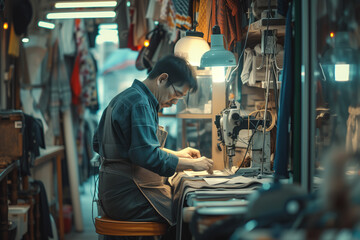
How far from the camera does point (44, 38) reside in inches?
229

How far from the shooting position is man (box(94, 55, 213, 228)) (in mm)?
2684

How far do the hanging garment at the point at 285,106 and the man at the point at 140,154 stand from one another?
68 cm

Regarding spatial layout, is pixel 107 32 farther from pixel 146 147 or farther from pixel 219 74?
pixel 146 147

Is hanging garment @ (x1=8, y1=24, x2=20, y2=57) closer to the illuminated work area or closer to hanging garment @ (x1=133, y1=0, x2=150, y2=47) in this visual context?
the illuminated work area

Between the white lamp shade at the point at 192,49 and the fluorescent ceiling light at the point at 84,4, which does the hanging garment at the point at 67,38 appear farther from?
the white lamp shade at the point at 192,49

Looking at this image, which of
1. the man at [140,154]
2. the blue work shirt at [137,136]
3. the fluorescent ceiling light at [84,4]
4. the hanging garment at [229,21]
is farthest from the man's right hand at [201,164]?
the fluorescent ceiling light at [84,4]

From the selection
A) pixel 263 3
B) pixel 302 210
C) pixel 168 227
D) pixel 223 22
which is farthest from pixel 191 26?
pixel 302 210

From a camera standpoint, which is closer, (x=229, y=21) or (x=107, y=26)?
(x=229, y=21)

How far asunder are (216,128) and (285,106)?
128 cm

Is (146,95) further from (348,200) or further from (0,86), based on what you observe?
(0,86)

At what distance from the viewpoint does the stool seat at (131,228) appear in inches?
108

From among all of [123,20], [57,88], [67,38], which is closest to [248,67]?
[123,20]

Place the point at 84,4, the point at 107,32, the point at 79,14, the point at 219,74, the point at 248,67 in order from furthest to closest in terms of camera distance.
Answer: the point at 107,32 → the point at 79,14 → the point at 84,4 → the point at 248,67 → the point at 219,74

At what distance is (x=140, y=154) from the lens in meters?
2.64
